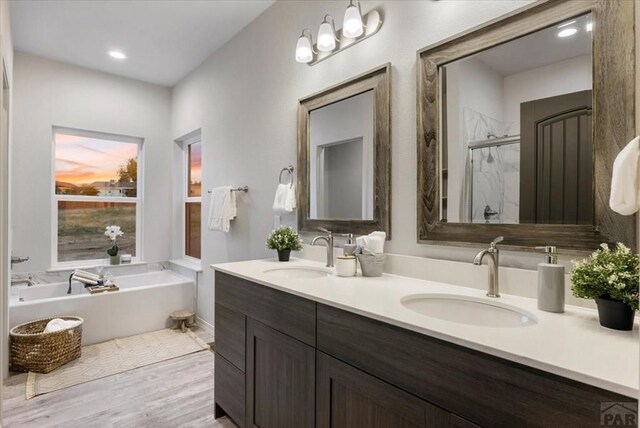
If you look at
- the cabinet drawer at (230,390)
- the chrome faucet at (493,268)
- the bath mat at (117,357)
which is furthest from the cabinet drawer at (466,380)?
the bath mat at (117,357)

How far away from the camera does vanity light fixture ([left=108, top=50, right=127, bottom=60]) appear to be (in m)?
3.21

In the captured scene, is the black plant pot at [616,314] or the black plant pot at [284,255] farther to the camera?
the black plant pot at [284,255]

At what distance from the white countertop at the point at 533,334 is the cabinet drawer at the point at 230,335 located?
54cm

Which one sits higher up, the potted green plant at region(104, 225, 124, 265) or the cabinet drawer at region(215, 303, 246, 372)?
the potted green plant at region(104, 225, 124, 265)

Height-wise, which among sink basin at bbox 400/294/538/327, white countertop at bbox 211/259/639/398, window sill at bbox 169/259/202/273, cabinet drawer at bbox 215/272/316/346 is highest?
white countertop at bbox 211/259/639/398

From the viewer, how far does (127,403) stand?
83.1 inches

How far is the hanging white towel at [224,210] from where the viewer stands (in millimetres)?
2871

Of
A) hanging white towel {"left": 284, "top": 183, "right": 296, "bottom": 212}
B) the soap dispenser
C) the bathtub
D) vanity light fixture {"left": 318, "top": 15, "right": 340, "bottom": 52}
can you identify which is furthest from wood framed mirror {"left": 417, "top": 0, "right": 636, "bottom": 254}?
the bathtub

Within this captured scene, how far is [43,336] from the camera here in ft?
8.17

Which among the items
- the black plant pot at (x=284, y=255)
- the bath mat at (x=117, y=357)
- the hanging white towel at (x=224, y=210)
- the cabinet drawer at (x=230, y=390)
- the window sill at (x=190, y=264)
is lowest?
the bath mat at (x=117, y=357)

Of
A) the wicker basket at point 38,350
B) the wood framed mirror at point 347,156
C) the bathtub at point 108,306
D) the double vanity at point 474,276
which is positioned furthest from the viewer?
the bathtub at point 108,306

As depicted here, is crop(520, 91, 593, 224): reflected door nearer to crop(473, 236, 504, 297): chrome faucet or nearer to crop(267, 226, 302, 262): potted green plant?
crop(473, 236, 504, 297): chrome faucet

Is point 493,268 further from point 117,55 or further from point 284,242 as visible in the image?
point 117,55

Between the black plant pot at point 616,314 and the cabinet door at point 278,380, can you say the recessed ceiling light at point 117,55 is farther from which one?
the black plant pot at point 616,314
